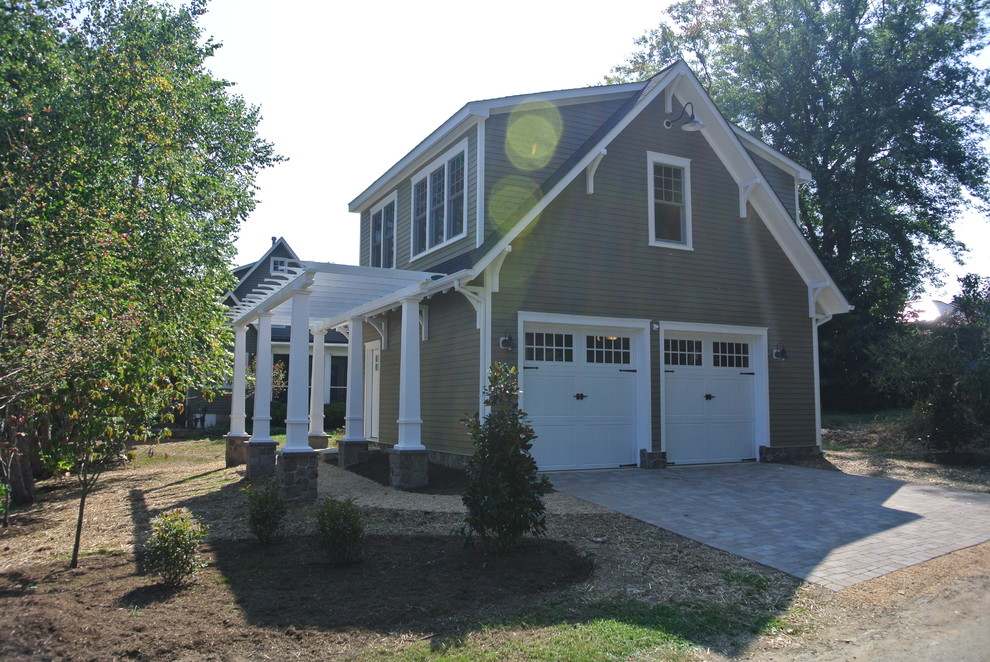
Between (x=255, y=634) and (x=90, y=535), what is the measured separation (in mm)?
4605

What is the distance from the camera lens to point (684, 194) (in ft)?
43.5

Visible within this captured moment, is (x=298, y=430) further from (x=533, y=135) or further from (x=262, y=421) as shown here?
(x=533, y=135)

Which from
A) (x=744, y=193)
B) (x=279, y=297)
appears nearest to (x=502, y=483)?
(x=279, y=297)

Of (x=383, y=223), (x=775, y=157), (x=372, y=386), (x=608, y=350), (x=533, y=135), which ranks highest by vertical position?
(x=775, y=157)

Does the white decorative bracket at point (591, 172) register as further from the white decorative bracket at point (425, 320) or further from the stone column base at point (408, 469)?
the stone column base at point (408, 469)

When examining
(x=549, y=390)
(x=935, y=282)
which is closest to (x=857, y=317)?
(x=935, y=282)

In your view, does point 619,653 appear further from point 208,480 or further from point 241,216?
point 241,216

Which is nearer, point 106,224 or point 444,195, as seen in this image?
point 106,224

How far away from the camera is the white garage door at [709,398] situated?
12.9 metres

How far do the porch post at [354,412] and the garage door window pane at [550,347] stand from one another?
3.98 meters

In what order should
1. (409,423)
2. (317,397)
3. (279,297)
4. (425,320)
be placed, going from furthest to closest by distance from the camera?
(317,397)
(425,320)
(279,297)
(409,423)

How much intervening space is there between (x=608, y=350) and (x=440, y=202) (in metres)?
4.58

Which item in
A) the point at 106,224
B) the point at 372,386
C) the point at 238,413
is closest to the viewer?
the point at 106,224

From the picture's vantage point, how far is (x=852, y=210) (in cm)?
2403
